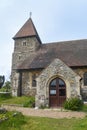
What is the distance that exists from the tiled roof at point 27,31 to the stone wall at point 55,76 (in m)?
12.5

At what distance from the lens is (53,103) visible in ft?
62.7

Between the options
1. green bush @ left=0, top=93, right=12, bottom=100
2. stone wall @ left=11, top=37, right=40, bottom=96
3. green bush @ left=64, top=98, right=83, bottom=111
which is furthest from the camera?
stone wall @ left=11, top=37, right=40, bottom=96

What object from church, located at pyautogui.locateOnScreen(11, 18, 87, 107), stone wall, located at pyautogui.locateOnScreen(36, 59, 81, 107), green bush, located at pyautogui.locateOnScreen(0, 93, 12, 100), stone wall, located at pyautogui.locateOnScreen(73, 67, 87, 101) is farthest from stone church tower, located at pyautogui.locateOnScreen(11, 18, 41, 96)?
stone wall, located at pyautogui.locateOnScreen(36, 59, 81, 107)

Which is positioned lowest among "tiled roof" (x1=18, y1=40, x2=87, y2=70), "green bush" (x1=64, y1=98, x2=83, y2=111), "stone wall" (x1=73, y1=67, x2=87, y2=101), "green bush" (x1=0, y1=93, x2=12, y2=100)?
"green bush" (x1=64, y1=98, x2=83, y2=111)

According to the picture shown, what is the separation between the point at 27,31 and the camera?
3170 centimetres

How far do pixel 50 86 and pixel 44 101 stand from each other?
1618 mm

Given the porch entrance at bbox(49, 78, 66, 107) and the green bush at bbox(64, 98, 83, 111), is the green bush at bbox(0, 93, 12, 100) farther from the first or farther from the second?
the green bush at bbox(64, 98, 83, 111)

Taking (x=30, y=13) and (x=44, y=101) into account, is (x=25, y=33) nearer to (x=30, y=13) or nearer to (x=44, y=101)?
(x=30, y=13)

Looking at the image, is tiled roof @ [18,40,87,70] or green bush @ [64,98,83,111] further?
tiled roof @ [18,40,87,70]

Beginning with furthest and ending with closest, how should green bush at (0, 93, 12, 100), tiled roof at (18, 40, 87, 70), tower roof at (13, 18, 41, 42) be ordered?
tower roof at (13, 18, 41, 42)
green bush at (0, 93, 12, 100)
tiled roof at (18, 40, 87, 70)

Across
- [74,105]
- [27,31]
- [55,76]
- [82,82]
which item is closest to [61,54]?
[82,82]

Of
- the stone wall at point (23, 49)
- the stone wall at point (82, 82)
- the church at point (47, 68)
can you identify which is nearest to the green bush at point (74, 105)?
the church at point (47, 68)

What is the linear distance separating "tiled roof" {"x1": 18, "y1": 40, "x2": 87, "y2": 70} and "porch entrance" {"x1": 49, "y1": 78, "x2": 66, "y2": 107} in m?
4.57

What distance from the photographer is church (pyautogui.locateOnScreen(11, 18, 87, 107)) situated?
19016 millimetres
